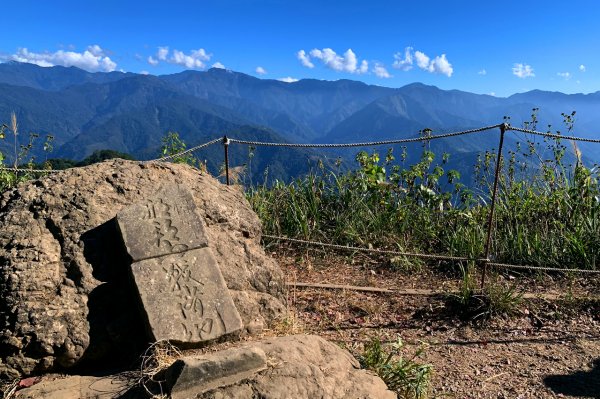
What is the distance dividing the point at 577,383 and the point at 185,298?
10.1ft

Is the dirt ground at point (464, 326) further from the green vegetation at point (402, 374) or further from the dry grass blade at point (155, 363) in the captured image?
the dry grass blade at point (155, 363)

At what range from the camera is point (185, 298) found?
328 cm

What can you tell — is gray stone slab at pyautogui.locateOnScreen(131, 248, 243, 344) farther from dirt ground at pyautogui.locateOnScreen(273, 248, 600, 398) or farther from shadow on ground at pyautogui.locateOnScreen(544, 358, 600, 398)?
shadow on ground at pyautogui.locateOnScreen(544, 358, 600, 398)

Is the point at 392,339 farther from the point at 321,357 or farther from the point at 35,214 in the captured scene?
the point at 35,214

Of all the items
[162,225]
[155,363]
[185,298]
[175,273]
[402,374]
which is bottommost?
[402,374]

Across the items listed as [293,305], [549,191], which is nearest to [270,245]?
[293,305]

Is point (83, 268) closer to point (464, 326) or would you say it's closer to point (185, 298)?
point (185, 298)

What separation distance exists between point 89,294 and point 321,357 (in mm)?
1641

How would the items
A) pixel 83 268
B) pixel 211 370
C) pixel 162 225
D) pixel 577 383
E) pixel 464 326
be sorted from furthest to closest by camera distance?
pixel 464 326 < pixel 577 383 < pixel 162 225 < pixel 83 268 < pixel 211 370

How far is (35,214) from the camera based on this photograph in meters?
3.53

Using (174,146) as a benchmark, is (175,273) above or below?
below

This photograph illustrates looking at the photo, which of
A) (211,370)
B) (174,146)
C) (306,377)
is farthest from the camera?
(174,146)

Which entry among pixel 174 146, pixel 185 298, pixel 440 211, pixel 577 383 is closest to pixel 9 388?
pixel 185 298

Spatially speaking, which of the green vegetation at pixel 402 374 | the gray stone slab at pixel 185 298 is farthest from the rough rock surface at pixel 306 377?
the gray stone slab at pixel 185 298
